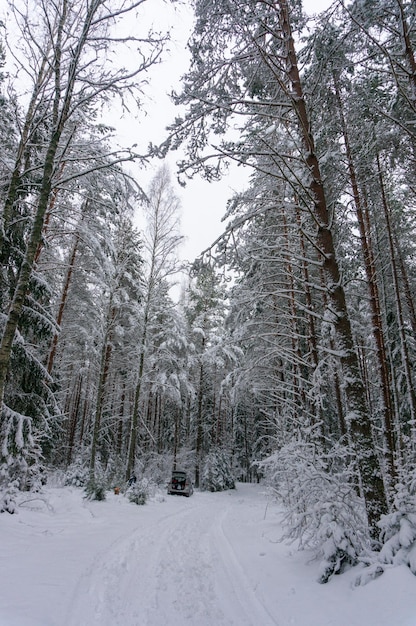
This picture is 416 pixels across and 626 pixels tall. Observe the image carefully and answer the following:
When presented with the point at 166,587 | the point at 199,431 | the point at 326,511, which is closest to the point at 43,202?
the point at 166,587

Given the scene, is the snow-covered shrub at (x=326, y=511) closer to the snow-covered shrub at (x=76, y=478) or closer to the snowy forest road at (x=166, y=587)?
the snowy forest road at (x=166, y=587)

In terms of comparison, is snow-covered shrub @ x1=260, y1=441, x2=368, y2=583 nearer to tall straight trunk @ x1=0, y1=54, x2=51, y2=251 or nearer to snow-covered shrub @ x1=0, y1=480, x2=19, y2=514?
snow-covered shrub @ x1=0, y1=480, x2=19, y2=514

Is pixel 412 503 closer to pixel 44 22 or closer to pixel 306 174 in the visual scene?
pixel 306 174

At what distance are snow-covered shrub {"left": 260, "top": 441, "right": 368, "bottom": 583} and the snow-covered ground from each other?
203 millimetres

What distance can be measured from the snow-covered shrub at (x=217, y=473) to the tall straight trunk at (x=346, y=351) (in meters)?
19.9

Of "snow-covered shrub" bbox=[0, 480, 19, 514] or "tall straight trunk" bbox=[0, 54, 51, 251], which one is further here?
"snow-covered shrub" bbox=[0, 480, 19, 514]

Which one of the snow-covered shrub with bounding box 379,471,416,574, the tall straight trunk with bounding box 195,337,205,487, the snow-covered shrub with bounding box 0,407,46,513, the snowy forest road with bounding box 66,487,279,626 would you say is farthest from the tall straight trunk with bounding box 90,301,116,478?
the snow-covered shrub with bounding box 379,471,416,574

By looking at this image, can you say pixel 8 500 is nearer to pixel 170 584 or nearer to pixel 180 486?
pixel 170 584

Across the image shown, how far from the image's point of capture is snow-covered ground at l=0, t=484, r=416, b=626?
10.5 feet

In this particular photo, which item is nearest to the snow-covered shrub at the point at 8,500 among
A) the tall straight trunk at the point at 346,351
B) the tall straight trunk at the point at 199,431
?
the tall straight trunk at the point at 346,351

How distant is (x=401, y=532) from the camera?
145 inches

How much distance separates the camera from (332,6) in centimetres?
580

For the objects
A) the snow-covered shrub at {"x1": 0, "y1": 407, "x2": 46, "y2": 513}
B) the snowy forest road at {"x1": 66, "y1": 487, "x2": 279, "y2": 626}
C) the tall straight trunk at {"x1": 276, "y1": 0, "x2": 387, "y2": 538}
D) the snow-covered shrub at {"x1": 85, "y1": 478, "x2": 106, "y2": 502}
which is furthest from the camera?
the snow-covered shrub at {"x1": 85, "y1": 478, "x2": 106, "y2": 502}

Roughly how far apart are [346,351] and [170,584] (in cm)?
397
